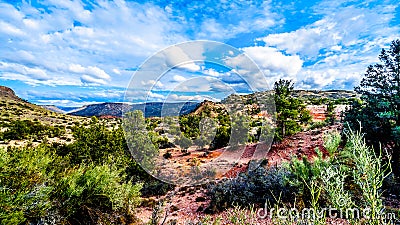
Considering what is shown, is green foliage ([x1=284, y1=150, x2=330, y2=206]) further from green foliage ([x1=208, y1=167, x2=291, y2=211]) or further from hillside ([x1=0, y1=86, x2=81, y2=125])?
hillside ([x1=0, y1=86, x2=81, y2=125])

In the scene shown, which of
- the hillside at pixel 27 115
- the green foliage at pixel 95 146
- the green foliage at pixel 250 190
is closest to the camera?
the green foliage at pixel 250 190

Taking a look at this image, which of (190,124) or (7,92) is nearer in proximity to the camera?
(190,124)

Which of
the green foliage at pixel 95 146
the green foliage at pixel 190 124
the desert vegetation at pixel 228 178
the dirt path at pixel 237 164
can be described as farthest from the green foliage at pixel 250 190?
the green foliage at pixel 190 124

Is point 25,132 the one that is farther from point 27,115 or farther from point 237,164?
point 237,164

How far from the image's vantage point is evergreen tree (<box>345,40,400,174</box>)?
789 centimetres

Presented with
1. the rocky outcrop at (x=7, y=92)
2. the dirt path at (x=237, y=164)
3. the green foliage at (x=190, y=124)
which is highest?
the rocky outcrop at (x=7, y=92)

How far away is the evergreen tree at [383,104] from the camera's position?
25.9 feet

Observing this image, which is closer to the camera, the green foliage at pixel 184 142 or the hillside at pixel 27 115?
the green foliage at pixel 184 142

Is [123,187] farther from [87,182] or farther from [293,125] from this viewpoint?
[293,125]

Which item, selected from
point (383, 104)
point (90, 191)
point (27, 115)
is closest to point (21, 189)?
point (90, 191)

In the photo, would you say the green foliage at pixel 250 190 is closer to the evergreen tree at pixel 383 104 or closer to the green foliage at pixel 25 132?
the evergreen tree at pixel 383 104

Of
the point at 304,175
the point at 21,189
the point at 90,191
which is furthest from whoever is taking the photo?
the point at 304,175

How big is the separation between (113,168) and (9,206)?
319cm

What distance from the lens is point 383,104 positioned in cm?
792
